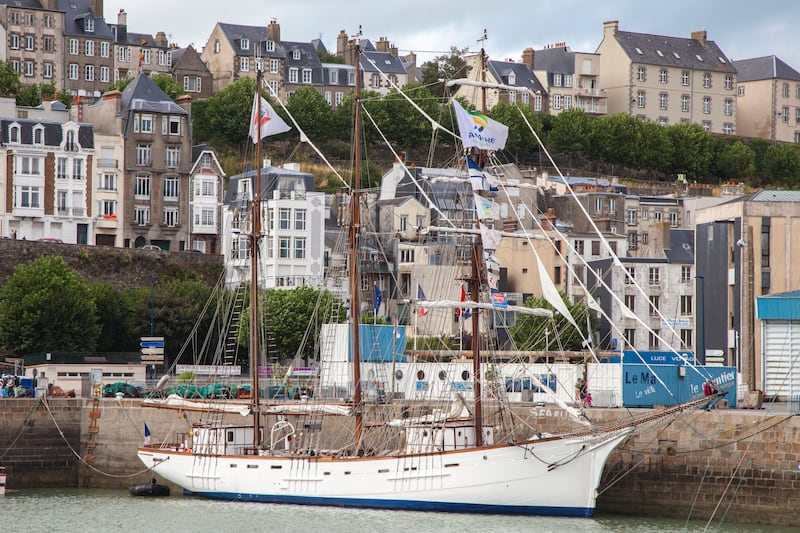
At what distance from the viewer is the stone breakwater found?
142 ft

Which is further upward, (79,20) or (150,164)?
(79,20)

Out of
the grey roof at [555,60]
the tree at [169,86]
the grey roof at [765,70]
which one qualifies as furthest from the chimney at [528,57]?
the tree at [169,86]

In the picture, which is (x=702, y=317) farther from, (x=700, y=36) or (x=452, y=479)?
(x=700, y=36)

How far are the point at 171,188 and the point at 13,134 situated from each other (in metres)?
11.0

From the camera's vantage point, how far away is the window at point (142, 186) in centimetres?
9525

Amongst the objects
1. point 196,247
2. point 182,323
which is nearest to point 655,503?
point 182,323

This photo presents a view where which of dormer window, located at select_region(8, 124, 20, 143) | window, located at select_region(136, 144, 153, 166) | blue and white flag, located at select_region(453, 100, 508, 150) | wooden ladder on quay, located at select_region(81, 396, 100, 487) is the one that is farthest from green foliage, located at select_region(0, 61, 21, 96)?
blue and white flag, located at select_region(453, 100, 508, 150)

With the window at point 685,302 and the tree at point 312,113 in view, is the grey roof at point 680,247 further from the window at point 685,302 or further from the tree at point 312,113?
the tree at point 312,113

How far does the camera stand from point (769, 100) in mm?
141750

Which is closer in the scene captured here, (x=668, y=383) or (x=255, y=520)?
(x=255, y=520)

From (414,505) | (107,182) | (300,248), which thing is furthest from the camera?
(107,182)

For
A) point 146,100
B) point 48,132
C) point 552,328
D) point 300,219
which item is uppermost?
point 146,100

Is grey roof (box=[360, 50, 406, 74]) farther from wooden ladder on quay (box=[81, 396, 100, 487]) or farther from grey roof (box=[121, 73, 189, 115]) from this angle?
wooden ladder on quay (box=[81, 396, 100, 487])

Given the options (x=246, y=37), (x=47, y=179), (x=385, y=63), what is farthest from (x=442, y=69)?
(x=47, y=179)
